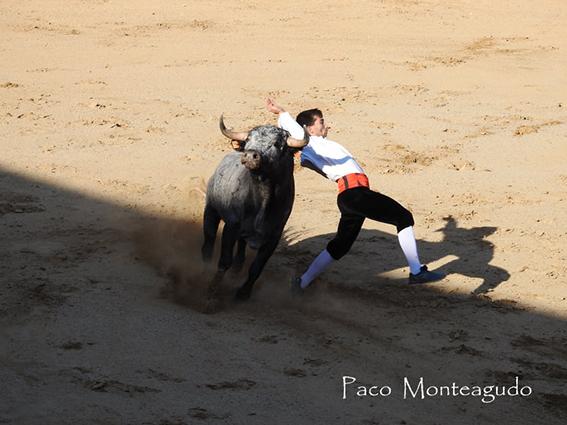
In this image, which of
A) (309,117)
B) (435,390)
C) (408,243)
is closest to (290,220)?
(309,117)

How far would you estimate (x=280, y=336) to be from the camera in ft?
24.4

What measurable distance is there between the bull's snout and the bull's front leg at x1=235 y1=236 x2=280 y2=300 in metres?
0.73

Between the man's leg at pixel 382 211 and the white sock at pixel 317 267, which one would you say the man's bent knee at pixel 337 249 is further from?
the man's leg at pixel 382 211

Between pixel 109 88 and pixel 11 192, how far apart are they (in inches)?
142

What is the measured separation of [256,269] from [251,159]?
0.91 m

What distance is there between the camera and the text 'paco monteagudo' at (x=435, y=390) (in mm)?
6746

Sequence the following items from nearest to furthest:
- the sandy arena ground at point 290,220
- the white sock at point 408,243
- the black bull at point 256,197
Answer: the sandy arena ground at point 290,220 → the black bull at point 256,197 → the white sock at point 408,243

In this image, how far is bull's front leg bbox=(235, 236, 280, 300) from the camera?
26.2 ft

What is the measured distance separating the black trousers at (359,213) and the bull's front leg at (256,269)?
0.53m

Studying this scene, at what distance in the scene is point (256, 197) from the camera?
25.9 feet

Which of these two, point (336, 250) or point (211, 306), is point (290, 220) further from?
point (211, 306)

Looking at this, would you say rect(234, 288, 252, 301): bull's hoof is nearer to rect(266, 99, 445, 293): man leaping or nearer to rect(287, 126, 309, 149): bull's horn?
rect(266, 99, 445, 293): man leaping

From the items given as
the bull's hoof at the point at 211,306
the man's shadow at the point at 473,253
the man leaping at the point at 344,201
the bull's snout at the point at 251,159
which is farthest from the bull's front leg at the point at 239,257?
the man's shadow at the point at 473,253

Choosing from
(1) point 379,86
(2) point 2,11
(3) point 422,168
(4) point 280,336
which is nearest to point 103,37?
(2) point 2,11
